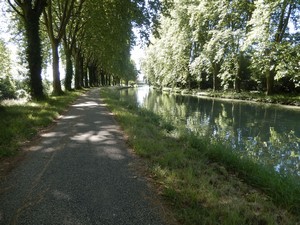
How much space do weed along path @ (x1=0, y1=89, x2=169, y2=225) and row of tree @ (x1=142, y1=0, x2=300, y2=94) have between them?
513 inches

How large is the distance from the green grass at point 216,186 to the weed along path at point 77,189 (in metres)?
0.40

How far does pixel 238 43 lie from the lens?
28984 millimetres

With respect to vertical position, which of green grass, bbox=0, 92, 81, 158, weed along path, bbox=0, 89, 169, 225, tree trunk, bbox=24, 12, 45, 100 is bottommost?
weed along path, bbox=0, 89, 169, 225

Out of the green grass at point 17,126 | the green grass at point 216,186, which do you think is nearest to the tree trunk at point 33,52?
the green grass at point 17,126

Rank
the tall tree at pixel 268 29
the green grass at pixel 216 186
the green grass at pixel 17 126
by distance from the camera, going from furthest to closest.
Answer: the tall tree at pixel 268 29 < the green grass at pixel 17 126 < the green grass at pixel 216 186

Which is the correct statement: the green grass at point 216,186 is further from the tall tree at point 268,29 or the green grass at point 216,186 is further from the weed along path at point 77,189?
the tall tree at point 268,29

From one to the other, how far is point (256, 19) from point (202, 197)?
78.2 ft

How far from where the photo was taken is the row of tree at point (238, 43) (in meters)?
22.7

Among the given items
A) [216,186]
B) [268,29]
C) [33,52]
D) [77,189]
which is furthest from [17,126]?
[268,29]

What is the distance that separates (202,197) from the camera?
3951mm

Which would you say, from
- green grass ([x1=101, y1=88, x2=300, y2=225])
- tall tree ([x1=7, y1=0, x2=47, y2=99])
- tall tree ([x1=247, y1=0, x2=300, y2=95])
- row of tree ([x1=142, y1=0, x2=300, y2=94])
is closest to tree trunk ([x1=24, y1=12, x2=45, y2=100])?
tall tree ([x1=7, y1=0, x2=47, y2=99])

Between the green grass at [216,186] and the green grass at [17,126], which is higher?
the green grass at [17,126]

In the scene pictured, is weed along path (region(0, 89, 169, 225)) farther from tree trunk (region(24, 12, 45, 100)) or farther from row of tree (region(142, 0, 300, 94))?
row of tree (region(142, 0, 300, 94))

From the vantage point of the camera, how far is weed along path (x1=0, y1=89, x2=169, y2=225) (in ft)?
10.9
